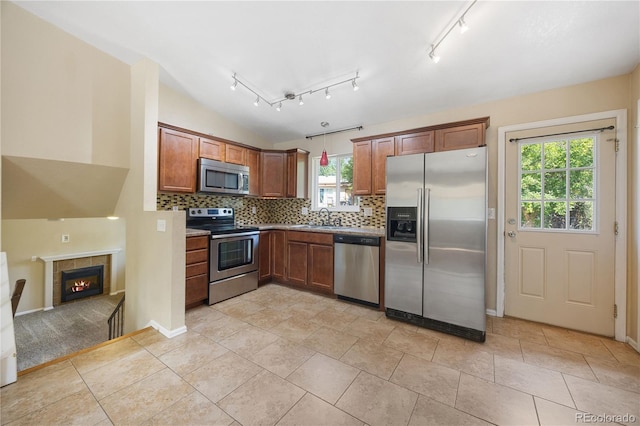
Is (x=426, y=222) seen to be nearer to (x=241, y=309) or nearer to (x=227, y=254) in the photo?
(x=241, y=309)

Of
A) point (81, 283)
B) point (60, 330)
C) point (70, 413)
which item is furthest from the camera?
point (81, 283)

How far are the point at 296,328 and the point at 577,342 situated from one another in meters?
2.67

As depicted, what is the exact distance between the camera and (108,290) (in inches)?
196

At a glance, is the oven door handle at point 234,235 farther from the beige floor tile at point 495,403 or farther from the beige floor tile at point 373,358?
the beige floor tile at point 495,403

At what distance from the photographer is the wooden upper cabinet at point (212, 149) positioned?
3436mm

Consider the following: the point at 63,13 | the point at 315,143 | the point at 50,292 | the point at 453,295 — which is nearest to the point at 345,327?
the point at 453,295

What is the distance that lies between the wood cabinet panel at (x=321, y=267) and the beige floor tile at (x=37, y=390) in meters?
2.40

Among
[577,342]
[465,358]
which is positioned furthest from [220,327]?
[577,342]

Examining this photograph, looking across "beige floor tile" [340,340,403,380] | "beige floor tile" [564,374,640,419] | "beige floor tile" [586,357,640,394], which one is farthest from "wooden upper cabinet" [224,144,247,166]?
"beige floor tile" [586,357,640,394]

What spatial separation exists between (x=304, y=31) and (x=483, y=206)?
7.50 feet

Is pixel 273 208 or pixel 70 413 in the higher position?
pixel 273 208

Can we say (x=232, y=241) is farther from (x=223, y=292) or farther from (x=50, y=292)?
(x=50, y=292)

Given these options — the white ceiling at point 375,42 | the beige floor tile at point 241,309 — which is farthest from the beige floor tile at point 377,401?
the white ceiling at point 375,42

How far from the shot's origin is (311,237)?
353 cm
